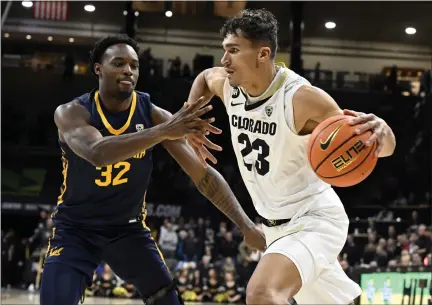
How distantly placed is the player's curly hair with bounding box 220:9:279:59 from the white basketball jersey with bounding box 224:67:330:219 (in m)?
0.22

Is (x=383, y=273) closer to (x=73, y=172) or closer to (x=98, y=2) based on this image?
(x=73, y=172)

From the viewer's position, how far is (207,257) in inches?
525

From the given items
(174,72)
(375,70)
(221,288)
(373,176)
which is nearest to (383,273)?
(221,288)

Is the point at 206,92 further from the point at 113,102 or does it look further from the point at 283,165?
the point at 283,165

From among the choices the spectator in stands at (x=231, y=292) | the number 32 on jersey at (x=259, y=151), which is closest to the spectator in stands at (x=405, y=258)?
the spectator in stands at (x=231, y=292)

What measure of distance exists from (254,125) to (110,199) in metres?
1.12

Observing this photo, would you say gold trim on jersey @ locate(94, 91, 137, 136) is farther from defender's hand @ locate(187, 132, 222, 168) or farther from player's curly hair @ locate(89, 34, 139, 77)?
defender's hand @ locate(187, 132, 222, 168)

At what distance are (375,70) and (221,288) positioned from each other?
10501mm

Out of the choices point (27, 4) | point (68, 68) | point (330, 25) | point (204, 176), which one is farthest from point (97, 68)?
point (330, 25)

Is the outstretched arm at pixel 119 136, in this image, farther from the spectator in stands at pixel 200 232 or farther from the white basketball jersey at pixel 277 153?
the spectator in stands at pixel 200 232

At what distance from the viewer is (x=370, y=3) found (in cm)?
1980

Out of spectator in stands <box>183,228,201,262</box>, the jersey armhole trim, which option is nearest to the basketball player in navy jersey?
the jersey armhole trim

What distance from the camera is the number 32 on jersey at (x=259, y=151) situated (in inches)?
156

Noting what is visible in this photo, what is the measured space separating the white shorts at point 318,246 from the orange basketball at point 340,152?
16.2 inches
